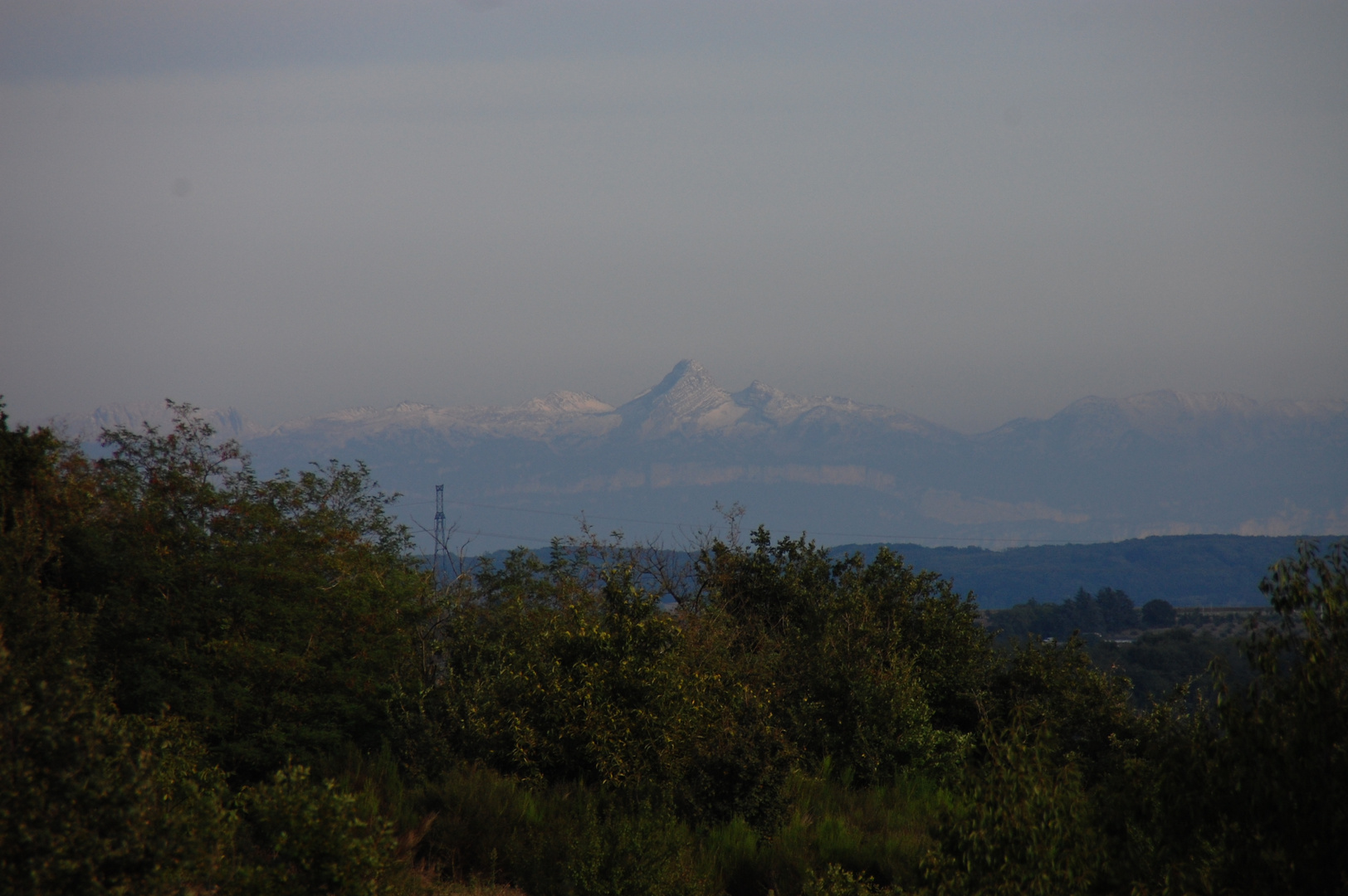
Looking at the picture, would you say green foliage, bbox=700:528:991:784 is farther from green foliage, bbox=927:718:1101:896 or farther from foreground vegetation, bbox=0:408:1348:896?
green foliage, bbox=927:718:1101:896

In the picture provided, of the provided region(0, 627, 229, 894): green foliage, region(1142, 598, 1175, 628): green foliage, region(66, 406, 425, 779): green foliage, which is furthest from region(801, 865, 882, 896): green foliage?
region(1142, 598, 1175, 628): green foliage

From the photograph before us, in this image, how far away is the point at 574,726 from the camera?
17.7 m

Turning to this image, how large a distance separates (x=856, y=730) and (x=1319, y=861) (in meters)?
14.3

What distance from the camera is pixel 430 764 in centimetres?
1914

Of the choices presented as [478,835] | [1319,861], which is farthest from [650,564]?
[1319,861]

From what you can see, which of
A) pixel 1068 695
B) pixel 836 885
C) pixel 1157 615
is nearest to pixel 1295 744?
pixel 836 885

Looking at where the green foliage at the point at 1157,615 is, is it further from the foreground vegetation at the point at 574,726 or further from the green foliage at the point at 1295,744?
the green foliage at the point at 1295,744

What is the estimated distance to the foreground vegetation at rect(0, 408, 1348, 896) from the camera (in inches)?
339

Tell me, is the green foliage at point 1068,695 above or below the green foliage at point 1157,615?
above

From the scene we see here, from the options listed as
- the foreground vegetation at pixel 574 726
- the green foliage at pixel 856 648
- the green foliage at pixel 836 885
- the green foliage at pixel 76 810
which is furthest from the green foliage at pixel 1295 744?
the green foliage at pixel 856 648

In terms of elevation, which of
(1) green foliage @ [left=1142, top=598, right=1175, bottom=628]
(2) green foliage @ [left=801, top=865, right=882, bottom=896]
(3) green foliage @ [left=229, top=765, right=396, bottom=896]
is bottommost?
(1) green foliage @ [left=1142, top=598, right=1175, bottom=628]

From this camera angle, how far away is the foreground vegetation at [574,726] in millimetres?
8609

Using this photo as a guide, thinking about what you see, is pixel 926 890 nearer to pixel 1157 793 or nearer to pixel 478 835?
pixel 1157 793

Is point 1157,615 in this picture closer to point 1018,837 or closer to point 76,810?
point 1018,837
